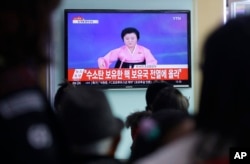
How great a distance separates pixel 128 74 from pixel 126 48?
0.77 feet

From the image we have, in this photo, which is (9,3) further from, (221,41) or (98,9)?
(98,9)

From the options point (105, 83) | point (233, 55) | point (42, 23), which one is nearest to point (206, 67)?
point (233, 55)

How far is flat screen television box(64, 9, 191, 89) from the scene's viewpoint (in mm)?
4375

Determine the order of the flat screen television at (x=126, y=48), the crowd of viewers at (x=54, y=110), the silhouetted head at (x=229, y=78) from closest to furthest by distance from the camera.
A: the crowd of viewers at (x=54, y=110), the silhouetted head at (x=229, y=78), the flat screen television at (x=126, y=48)

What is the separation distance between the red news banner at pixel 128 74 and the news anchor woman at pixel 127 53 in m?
0.05

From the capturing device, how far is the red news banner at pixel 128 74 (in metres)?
4.40

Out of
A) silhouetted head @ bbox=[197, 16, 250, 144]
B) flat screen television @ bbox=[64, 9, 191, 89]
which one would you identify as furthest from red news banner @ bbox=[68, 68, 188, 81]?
silhouetted head @ bbox=[197, 16, 250, 144]

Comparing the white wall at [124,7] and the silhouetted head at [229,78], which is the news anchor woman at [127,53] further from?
the silhouetted head at [229,78]

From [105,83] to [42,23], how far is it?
11.7 feet

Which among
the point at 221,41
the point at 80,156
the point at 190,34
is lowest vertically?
the point at 80,156

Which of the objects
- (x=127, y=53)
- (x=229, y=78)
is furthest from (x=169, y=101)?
(x=127, y=53)

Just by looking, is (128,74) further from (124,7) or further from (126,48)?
(124,7)

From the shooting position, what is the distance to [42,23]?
872mm

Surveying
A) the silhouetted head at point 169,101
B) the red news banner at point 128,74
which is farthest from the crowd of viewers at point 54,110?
the red news banner at point 128,74
